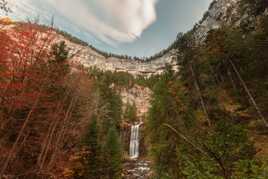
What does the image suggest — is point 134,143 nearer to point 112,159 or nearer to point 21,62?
point 112,159

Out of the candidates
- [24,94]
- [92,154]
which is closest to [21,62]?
[24,94]

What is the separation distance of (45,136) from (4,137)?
2971mm

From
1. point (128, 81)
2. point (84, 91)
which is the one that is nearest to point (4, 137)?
point (84, 91)

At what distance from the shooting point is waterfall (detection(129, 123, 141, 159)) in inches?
1695

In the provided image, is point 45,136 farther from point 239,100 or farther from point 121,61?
point 121,61

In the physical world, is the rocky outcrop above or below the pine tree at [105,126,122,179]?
above

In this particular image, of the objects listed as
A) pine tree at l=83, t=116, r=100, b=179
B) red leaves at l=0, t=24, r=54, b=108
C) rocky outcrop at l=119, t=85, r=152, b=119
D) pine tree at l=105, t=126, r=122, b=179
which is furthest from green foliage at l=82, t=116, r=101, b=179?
rocky outcrop at l=119, t=85, r=152, b=119

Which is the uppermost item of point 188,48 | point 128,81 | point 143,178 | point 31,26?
point 128,81

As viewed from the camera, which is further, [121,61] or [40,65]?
[121,61]

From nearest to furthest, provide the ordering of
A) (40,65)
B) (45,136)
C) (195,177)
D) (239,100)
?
(195,177) < (40,65) < (45,136) < (239,100)

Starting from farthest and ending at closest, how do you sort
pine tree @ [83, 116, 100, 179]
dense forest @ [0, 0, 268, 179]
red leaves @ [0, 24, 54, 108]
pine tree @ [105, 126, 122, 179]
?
pine tree @ [105, 126, 122, 179] < pine tree @ [83, 116, 100, 179] < dense forest @ [0, 0, 268, 179] < red leaves @ [0, 24, 54, 108]

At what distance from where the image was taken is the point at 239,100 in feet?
67.8

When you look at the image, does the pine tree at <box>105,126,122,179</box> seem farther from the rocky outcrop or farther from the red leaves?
the rocky outcrop

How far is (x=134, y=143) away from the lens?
46938 mm
